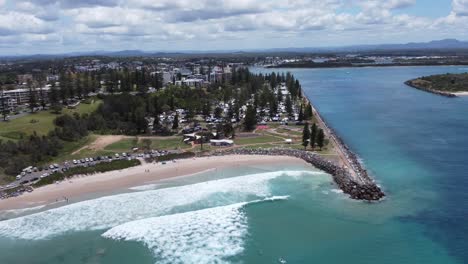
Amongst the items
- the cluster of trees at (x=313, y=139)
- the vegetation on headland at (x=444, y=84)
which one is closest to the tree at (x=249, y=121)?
the cluster of trees at (x=313, y=139)

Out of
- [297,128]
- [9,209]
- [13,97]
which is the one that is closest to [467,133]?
[297,128]

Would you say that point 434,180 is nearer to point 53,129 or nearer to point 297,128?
point 297,128

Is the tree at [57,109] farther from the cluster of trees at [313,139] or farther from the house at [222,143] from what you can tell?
the cluster of trees at [313,139]

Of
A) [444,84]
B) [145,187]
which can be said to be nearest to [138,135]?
[145,187]

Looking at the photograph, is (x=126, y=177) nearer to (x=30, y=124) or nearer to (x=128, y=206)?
(x=128, y=206)

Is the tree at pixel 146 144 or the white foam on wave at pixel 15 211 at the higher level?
the tree at pixel 146 144

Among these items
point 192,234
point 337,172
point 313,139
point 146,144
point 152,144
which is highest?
point 313,139
